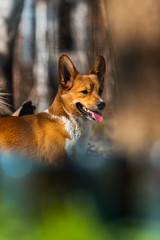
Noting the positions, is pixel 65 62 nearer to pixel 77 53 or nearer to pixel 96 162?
pixel 77 53

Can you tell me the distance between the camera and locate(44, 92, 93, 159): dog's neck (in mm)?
1033

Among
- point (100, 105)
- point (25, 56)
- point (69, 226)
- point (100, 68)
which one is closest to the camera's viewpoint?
point (69, 226)

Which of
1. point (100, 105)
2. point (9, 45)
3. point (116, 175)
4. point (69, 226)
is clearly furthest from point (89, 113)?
point (9, 45)

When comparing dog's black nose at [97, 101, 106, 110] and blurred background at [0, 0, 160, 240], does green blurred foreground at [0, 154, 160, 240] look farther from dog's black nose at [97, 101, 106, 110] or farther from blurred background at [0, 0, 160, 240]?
dog's black nose at [97, 101, 106, 110]

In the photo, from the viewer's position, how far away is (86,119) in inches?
41.5

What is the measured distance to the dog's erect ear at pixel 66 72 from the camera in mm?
1001

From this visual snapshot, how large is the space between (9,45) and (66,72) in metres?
0.48

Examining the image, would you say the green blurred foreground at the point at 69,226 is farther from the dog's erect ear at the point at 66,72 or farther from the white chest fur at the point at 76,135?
the dog's erect ear at the point at 66,72

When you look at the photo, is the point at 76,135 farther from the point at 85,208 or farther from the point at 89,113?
the point at 85,208

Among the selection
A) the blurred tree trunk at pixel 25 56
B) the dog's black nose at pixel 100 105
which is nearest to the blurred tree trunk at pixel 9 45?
the blurred tree trunk at pixel 25 56

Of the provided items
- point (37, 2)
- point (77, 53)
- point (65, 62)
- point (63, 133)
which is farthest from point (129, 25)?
point (37, 2)

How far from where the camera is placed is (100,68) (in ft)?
3.52

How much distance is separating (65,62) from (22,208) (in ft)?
1.82

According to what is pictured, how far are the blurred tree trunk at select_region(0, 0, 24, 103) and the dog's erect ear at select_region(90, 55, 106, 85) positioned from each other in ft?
1.61
